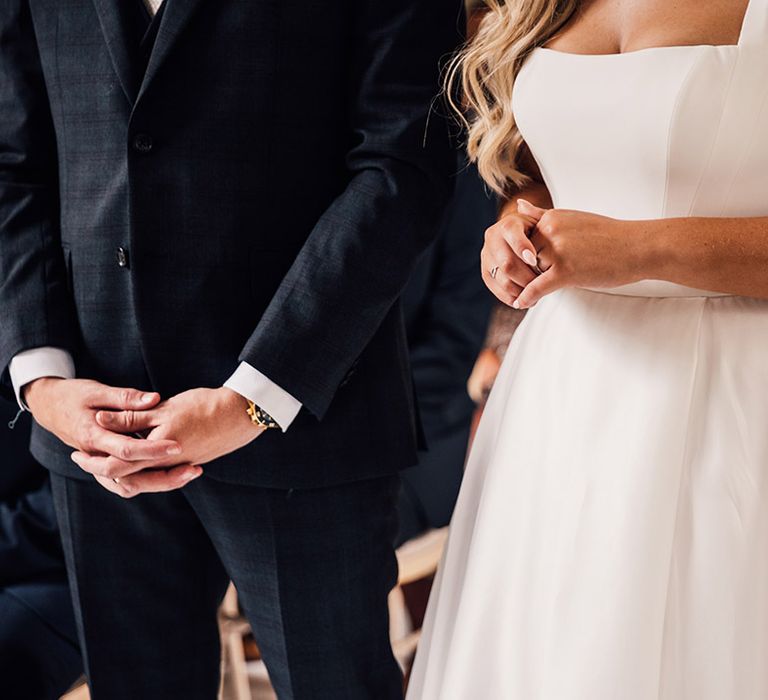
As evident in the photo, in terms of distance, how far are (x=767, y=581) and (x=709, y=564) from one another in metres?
0.07

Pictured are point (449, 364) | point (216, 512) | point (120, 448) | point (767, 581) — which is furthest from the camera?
point (449, 364)

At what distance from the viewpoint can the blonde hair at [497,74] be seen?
1.47 metres

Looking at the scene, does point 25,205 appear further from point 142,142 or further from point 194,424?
point 194,424

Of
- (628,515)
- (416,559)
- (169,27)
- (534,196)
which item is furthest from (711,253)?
(416,559)

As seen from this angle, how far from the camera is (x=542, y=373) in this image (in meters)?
1.44

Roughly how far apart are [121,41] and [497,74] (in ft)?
1.70

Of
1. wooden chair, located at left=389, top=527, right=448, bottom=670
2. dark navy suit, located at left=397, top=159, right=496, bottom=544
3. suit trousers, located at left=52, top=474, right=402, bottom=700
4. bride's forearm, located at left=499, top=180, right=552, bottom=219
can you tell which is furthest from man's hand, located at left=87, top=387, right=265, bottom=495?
dark navy suit, located at left=397, top=159, right=496, bottom=544

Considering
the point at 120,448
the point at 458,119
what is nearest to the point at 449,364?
the point at 458,119

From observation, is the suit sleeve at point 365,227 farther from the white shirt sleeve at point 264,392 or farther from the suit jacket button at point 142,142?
the suit jacket button at point 142,142

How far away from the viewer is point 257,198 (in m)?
1.45

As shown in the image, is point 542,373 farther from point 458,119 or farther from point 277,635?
point 277,635

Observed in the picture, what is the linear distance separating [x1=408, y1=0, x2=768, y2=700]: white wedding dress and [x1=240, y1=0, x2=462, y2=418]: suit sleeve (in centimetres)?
15

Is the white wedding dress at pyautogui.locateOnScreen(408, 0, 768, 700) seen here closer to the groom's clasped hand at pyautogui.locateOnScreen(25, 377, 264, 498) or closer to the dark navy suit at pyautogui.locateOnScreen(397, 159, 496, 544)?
the groom's clasped hand at pyautogui.locateOnScreen(25, 377, 264, 498)

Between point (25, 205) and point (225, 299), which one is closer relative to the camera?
point (225, 299)
